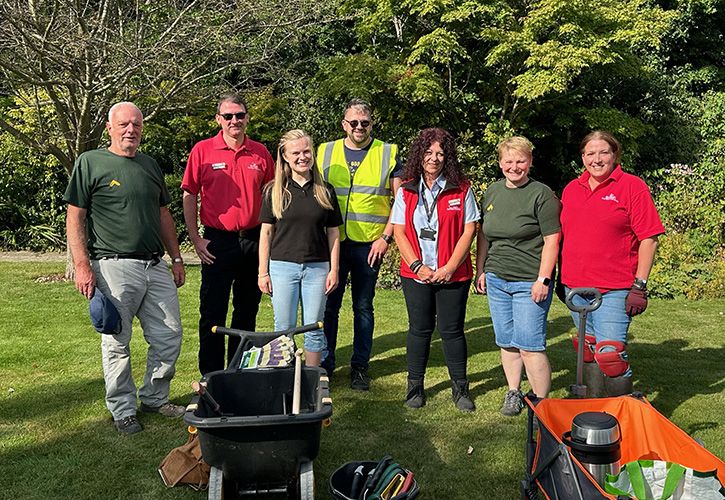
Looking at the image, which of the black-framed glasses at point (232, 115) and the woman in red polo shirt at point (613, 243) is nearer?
the woman in red polo shirt at point (613, 243)

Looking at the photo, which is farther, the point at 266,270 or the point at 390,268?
the point at 390,268

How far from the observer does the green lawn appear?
10.9 ft

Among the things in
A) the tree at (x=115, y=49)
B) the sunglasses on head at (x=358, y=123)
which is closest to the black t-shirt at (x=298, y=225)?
the sunglasses on head at (x=358, y=123)

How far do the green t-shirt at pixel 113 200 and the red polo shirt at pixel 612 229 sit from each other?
2505 mm

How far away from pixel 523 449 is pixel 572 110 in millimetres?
12651

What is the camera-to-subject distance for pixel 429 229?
4.03 metres

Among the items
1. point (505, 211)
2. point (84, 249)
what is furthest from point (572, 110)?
point (84, 249)

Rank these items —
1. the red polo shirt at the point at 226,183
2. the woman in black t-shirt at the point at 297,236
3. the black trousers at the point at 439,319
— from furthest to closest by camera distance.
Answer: the red polo shirt at the point at 226,183 < the black trousers at the point at 439,319 < the woman in black t-shirt at the point at 297,236

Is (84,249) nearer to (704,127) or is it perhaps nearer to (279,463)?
(279,463)

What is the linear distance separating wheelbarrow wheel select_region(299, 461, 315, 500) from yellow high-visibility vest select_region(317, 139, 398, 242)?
2000mm

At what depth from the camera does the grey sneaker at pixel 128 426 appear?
3.82 m

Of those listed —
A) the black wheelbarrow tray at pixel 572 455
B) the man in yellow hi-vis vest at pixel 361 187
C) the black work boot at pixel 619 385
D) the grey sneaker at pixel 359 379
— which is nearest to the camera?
the black wheelbarrow tray at pixel 572 455

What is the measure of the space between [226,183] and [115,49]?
504cm

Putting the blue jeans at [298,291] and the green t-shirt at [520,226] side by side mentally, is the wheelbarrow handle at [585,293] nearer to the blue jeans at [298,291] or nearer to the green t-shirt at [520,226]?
the green t-shirt at [520,226]
